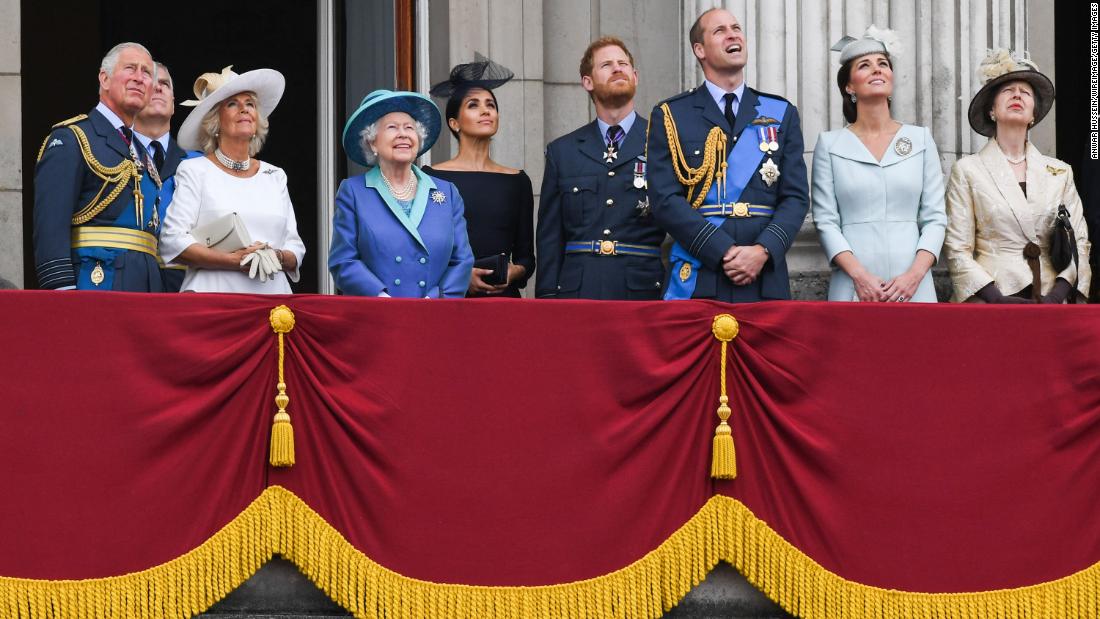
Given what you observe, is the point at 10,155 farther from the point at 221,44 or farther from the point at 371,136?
the point at 221,44

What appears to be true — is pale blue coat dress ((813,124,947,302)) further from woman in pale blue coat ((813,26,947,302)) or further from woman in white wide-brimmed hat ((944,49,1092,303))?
woman in white wide-brimmed hat ((944,49,1092,303))

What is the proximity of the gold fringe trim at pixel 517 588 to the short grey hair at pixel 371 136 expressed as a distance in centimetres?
169

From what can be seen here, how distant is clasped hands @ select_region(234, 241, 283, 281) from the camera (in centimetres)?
696

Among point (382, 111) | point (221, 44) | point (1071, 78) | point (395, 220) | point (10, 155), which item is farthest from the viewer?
Answer: point (221, 44)

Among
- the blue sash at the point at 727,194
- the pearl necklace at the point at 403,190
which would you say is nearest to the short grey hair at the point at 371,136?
the pearl necklace at the point at 403,190

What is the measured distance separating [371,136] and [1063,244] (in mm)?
A: 2739

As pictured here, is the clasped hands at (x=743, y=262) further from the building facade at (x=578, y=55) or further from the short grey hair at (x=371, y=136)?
the building facade at (x=578, y=55)

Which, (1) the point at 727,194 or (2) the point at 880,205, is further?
(2) the point at 880,205

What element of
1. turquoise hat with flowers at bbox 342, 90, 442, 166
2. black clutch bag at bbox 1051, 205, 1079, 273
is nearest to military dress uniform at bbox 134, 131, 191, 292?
turquoise hat with flowers at bbox 342, 90, 442, 166

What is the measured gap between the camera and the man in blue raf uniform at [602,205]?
25.2 feet

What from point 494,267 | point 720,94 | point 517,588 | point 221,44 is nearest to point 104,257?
point 494,267

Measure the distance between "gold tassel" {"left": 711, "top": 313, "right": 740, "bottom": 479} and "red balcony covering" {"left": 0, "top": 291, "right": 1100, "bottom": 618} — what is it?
5 centimetres

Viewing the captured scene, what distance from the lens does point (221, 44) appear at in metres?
14.0

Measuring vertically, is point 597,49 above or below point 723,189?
above
